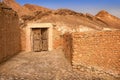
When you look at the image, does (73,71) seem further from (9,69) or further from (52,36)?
(52,36)

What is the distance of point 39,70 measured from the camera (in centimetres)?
1261

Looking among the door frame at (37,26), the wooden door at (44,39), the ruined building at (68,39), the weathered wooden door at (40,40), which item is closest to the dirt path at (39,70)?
the ruined building at (68,39)

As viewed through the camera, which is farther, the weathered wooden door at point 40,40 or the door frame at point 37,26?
the weathered wooden door at point 40,40

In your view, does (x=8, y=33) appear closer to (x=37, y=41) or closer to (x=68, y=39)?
(x=68, y=39)

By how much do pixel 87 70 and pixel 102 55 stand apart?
2.98 feet

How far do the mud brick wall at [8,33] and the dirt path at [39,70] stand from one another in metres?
0.52

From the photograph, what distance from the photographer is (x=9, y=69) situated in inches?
496

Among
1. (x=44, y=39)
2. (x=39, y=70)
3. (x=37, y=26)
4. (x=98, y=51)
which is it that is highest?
(x=37, y=26)

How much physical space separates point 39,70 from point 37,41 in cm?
767

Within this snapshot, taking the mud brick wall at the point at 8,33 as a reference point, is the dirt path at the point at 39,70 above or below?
below

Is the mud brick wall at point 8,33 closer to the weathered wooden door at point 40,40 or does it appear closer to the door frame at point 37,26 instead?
the door frame at point 37,26

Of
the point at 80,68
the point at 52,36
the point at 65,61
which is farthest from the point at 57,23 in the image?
the point at 80,68

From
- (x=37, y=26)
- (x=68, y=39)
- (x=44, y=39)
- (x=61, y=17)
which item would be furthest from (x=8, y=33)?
(x=61, y=17)

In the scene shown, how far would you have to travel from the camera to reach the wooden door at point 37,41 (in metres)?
19.8
